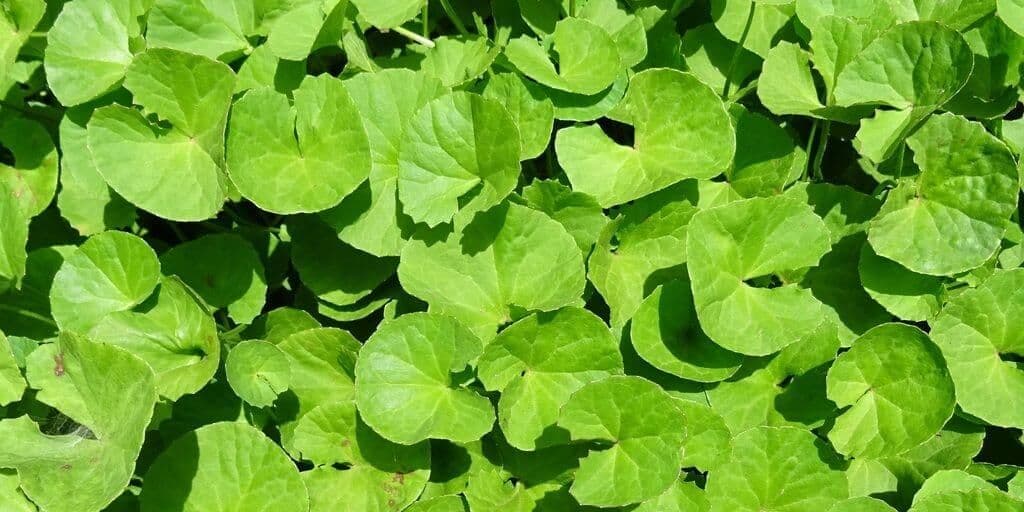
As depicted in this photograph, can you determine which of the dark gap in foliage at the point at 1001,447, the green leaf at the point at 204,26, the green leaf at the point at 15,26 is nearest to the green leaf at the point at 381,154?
the green leaf at the point at 204,26

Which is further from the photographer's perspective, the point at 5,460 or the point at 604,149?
the point at 604,149

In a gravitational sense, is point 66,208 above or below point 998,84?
below

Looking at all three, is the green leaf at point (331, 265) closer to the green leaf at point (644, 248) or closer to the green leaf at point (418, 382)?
the green leaf at point (418, 382)

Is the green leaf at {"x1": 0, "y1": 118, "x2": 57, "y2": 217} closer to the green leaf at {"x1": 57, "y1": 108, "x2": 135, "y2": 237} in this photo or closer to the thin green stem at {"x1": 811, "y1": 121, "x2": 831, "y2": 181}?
the green leaf at {"x1": 57, "y1": 108, "x2": 135, "y2": 237}

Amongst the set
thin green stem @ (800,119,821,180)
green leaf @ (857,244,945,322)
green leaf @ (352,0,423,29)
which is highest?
green leaf @ (352,0,423,29)

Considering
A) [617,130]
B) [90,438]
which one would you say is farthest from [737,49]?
[90,438]

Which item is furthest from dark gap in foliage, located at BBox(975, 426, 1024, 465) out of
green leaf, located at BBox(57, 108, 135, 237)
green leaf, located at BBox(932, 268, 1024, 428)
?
green leaf, located at BBox(57, 108, 135, 237)

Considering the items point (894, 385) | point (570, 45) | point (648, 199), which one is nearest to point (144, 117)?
point (570, 45)

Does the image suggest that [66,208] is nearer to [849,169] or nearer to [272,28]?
[272,28]
